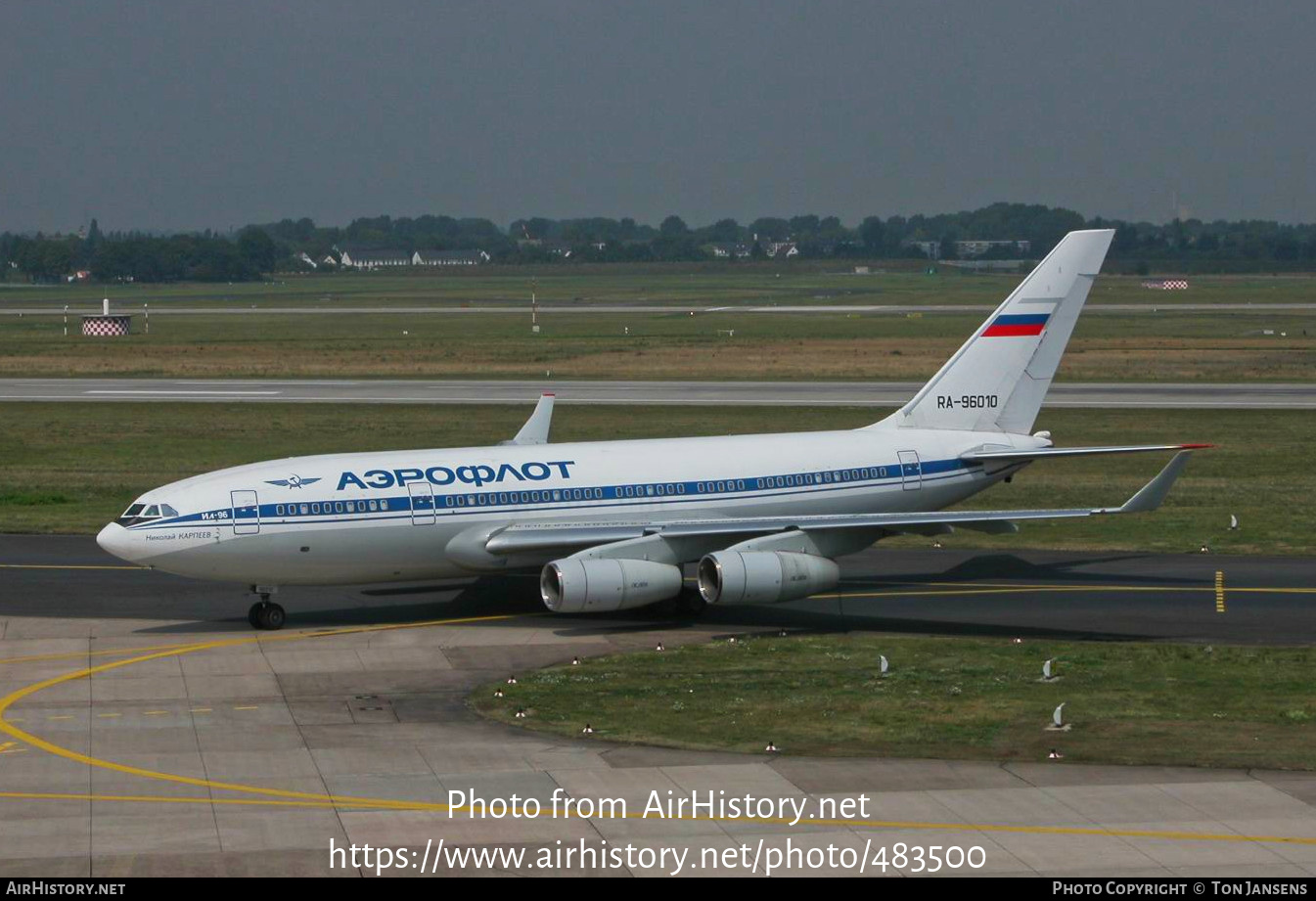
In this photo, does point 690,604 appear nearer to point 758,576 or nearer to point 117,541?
point 758,576

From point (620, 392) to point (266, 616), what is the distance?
49659 mm

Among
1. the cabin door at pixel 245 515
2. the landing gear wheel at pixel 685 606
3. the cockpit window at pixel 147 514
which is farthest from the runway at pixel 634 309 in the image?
the cockpit window at pixel 147 514

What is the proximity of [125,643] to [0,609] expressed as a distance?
17.1 ft

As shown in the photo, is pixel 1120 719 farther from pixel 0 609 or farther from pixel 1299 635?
pixel 0 609

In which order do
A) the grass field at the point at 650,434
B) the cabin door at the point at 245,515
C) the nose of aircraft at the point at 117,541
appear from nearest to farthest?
the nose of aircraft at the point at 117,541 → the cabin door at the point at 245,515 → the grass field at the point at 650,434

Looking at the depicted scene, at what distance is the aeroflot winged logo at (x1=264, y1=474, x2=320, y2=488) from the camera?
34.2 metres

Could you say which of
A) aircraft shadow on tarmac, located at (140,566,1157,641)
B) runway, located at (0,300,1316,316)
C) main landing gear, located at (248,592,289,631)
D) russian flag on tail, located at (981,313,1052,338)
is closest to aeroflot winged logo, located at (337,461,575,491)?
main landing gear, located at (248,592,289,631)

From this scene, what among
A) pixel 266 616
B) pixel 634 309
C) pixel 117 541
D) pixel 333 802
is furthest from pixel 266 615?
pixel 634 309

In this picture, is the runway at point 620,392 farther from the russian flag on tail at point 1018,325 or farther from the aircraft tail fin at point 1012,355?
the russian flag on tail at point 1018,325

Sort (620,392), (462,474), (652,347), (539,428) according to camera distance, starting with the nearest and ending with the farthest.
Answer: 1. (462,474)
2. (539,428)
3. (620,392)
4. (652,347)

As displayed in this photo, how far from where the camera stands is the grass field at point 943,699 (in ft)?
82.2

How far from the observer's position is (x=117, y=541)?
33.1m

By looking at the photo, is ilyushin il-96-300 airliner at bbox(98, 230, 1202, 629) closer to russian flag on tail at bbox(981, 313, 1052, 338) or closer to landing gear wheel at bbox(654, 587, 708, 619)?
landing gear wheel at bbox(654, 587, 708, 619)

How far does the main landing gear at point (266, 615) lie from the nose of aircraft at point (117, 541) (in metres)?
2.77
